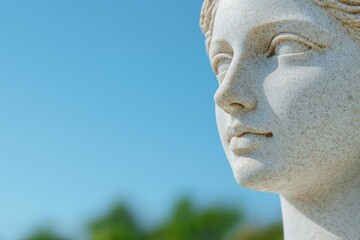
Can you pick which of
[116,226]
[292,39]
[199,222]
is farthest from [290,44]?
[116,226]

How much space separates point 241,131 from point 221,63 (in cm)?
48

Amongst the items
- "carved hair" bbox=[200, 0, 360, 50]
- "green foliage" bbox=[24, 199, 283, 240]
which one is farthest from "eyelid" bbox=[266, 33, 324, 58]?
"green foliage" bbox=[24, 199, 283, 240]

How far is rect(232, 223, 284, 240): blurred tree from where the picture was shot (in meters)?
14.2

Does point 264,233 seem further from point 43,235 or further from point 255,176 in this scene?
point 255,176

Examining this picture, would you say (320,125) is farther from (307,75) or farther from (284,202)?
(284,202)

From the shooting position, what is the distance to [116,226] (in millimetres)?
20453

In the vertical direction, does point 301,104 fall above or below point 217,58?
below

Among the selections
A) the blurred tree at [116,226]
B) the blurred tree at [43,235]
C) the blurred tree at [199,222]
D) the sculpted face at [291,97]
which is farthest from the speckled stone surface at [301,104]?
the blurred tree at [43,235]

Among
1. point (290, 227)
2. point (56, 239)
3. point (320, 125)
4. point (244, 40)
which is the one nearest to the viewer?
point (320, 125)

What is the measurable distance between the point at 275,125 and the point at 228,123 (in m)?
0.31

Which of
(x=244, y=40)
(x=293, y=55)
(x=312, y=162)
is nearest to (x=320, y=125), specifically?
(x=312, y=162)

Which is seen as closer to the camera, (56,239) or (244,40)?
(244,40)

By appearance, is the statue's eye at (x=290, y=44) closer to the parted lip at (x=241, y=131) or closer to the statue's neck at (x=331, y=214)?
the parted lip at (x=241, y=131)

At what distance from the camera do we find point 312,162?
2607 millimetres
